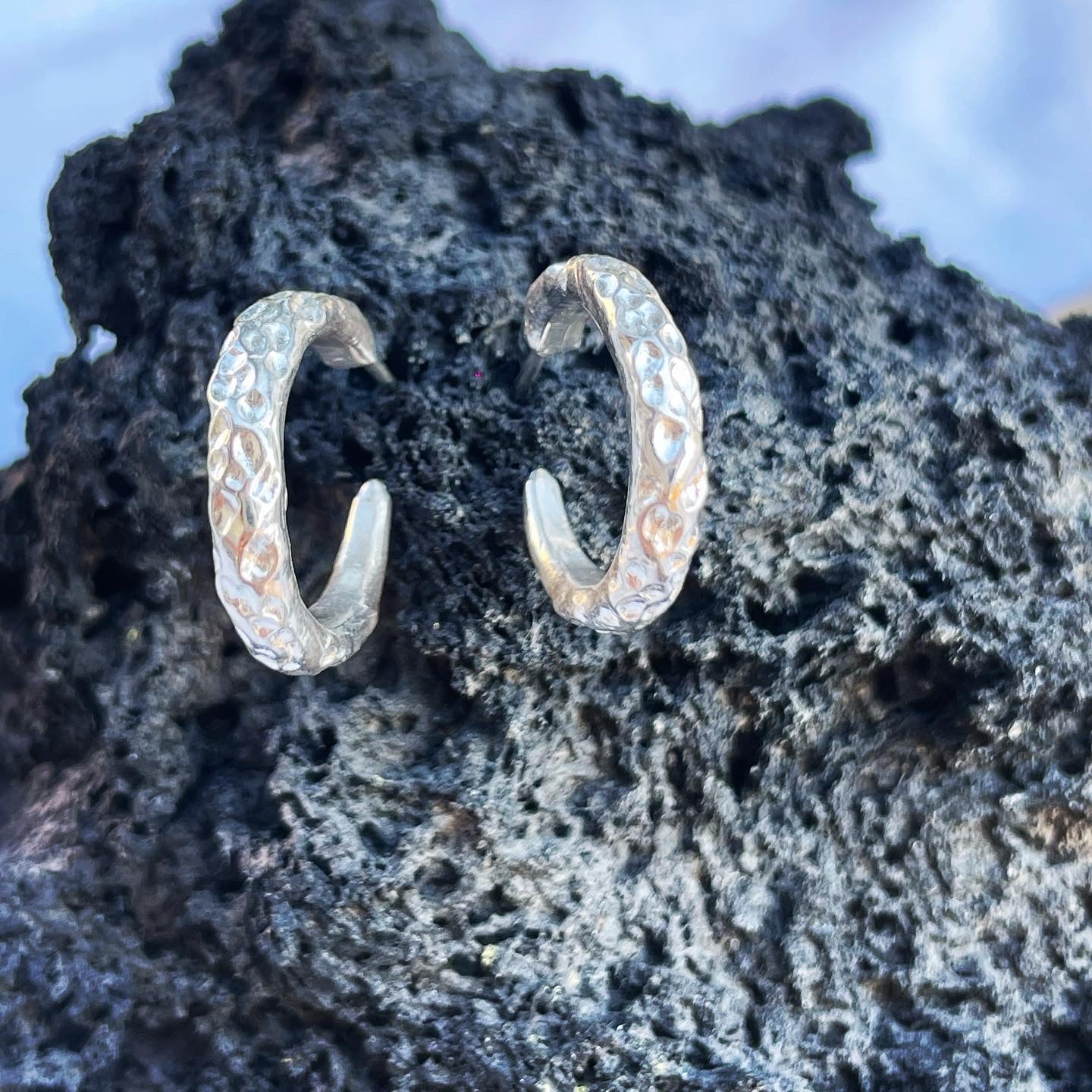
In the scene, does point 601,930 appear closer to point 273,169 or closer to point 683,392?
point 683,392

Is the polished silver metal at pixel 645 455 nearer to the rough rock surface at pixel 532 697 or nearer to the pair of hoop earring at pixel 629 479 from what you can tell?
the pair of hoop earring at pixel 629 479

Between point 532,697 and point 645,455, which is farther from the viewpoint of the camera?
point 532,697

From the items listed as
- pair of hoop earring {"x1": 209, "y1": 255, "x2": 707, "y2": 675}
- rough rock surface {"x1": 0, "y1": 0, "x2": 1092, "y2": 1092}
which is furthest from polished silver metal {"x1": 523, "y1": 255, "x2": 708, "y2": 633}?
rough rock surface {"x1": 0, "y1": 0, "x2": 1092, "y2": 1092}

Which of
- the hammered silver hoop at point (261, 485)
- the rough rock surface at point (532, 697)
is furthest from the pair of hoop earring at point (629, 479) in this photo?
the rough rock surface at point (532, 697)

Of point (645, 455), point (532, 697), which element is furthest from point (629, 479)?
point (532, 697)

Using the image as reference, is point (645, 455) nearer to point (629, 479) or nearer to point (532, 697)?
point (629, 479)

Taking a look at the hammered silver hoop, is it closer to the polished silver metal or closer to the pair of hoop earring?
the pair of hoop earring

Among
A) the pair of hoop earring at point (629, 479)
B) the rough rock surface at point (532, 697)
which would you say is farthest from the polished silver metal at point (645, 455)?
the rough rock surface at point (532, 697)

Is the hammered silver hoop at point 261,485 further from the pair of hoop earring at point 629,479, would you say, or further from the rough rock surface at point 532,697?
the rough rock surface at point 532,697
